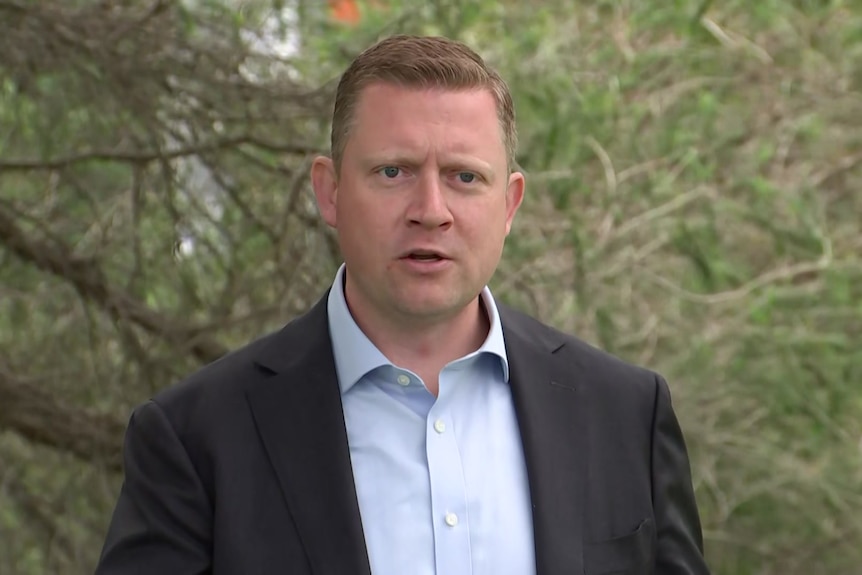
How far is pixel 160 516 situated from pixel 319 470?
19 centimetres

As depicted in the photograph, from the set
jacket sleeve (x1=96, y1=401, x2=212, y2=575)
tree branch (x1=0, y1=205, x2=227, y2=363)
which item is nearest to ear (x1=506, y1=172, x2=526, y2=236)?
jacket sleeve (x1=96, y1=401, x2=212, y2=575)

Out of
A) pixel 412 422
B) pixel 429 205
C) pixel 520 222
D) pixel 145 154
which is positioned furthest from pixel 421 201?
pixel 520 222

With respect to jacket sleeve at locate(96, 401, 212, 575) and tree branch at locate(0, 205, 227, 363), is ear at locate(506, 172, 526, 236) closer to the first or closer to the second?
jacket sleeve at locate(96, 401, 212, 575)

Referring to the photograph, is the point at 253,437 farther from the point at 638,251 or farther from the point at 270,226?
the point at 638,251

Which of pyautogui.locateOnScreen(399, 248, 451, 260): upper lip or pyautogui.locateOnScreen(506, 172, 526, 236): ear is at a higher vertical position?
pyautogui.locateOnScreen(506, 172, 526, 236): ear

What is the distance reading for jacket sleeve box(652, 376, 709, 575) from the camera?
2029 millimetres

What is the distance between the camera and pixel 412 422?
1969 millimetres

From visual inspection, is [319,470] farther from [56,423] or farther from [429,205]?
[56,423]

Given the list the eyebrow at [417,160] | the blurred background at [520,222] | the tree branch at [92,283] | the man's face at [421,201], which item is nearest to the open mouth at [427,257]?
the man's face at [421,201]

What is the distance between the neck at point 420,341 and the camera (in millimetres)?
2021

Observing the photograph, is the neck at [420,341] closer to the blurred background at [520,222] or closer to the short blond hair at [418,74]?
the short blond hair at [418,74]

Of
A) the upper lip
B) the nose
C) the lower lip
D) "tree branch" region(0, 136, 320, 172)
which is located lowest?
the lower lip

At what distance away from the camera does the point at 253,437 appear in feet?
6.34

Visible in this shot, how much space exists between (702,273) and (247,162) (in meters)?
1.66
